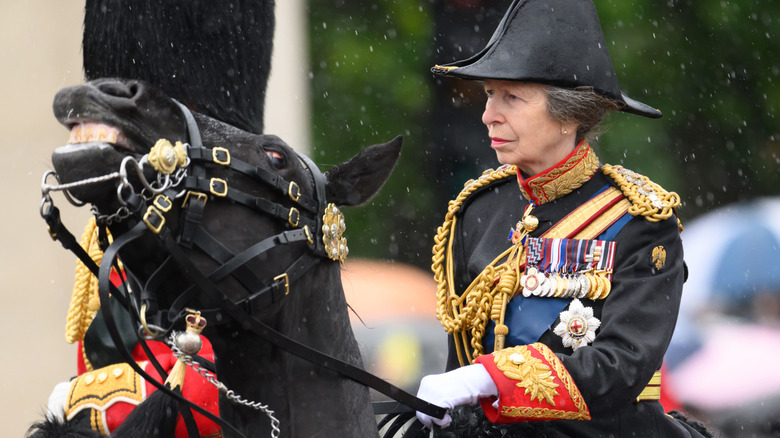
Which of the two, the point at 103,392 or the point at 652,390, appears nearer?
the point at 652,390

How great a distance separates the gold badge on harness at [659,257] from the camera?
11.0ft

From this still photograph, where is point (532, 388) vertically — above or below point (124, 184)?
below

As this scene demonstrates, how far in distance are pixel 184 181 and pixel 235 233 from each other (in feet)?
0.64

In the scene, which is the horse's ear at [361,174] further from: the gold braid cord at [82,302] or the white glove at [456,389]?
the gold braid cord at [82,302]

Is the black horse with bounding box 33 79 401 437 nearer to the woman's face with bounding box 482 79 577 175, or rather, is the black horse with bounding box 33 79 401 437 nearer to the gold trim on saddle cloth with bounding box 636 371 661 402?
the woman's face with bounding box 482 79 577 175

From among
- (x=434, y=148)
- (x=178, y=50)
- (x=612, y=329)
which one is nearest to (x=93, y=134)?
(x=178, y=50)

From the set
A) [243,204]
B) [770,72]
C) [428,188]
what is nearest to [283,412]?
[243,204]

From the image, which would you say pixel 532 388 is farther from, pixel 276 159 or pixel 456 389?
pixel 276 159

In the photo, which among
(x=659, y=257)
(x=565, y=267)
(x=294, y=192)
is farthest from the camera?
(x=565, y=267)

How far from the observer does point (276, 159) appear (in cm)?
298

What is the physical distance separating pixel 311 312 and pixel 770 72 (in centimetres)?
799

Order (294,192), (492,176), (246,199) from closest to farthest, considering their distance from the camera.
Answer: (246,199) < (294,192) < (492,176)

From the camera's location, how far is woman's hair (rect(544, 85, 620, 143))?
11.3 feet

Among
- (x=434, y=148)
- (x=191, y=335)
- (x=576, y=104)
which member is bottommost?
(x=434, y=148)
